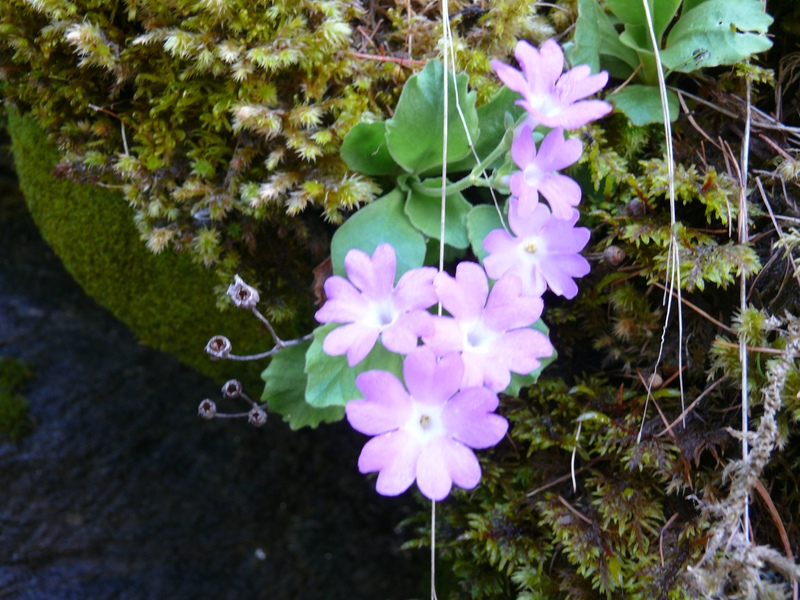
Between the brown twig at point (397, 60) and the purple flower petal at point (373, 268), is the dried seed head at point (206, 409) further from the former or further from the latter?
the brown twig at point (397, 60)

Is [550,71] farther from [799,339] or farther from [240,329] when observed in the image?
[240,329]

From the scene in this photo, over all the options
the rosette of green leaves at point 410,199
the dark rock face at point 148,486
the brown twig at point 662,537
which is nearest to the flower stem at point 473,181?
the rosette of green leaves at point 410,199

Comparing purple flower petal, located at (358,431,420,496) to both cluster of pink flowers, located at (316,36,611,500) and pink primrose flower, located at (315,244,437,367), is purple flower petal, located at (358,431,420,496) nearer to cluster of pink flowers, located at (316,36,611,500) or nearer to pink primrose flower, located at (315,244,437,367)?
cluster of pink flowers, located at (316,36,611,500)

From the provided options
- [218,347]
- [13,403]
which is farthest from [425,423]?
[13,403]

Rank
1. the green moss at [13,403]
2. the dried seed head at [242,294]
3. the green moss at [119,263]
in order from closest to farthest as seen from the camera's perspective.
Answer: the dried seed head at [242,294] → the green moss at [119,263] → the green moss at [13,403]

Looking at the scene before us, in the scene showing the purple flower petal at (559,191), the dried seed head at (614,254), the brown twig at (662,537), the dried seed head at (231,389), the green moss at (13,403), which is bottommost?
the green moss at (13,403)
